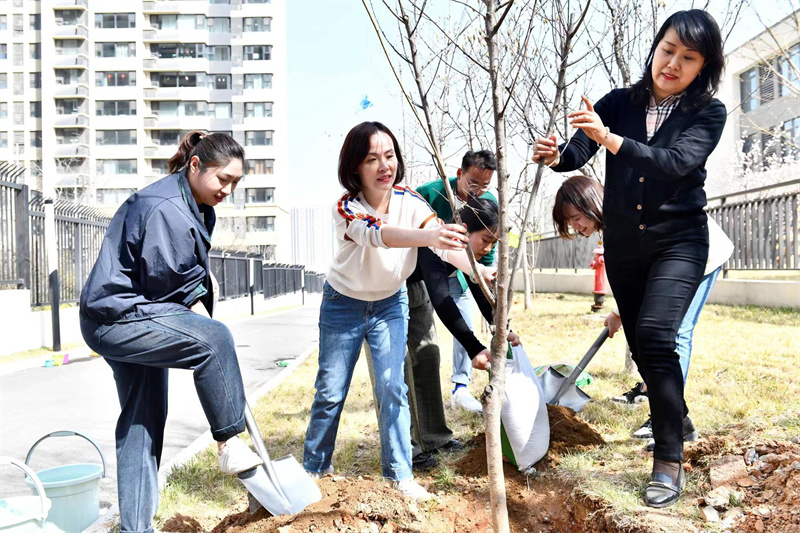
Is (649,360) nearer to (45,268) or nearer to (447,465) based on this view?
(447,465)

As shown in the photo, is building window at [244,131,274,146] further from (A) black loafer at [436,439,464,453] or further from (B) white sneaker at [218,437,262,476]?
(B) white sneaker at [218,437,262,476]

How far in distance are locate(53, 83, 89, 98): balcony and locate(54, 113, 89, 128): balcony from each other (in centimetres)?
166

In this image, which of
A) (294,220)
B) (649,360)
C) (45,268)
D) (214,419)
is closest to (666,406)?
(649,360)

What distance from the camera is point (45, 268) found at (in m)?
10.6

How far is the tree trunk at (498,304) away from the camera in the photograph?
198 cm

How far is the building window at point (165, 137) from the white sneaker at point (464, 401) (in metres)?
58.6

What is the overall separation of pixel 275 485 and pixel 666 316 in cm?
175

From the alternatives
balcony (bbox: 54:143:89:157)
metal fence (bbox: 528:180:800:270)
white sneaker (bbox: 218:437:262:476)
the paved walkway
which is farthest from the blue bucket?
balcony (bbox: 54:143:89:157)

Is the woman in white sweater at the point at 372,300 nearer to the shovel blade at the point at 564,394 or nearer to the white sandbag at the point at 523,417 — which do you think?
the white sandbag at the point at 523,417

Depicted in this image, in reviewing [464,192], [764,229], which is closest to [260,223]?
[764,229]

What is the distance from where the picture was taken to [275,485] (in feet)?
8.51

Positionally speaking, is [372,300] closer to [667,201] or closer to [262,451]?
[262,451]

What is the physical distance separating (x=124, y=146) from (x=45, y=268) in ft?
169

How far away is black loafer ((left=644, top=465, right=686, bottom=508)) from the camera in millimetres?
2518
